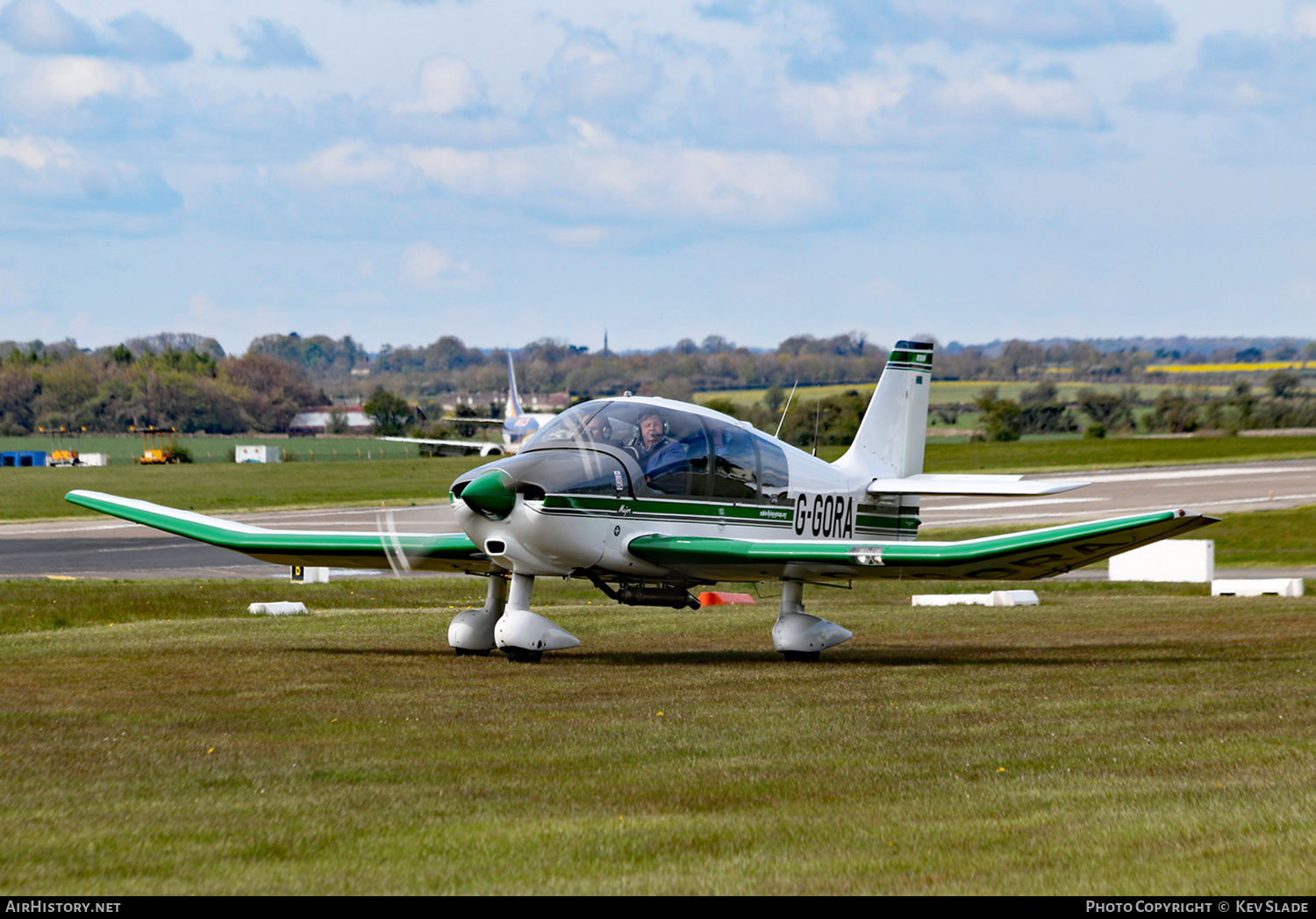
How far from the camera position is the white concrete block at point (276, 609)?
71.6ft

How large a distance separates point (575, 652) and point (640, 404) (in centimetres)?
329

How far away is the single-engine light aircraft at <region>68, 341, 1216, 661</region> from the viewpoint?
47.0ft

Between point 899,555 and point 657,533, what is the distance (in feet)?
8.78

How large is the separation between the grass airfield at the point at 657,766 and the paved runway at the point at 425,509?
17.3m

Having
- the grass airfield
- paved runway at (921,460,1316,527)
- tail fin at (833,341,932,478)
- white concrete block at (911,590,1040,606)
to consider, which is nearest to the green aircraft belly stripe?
the grass airfield

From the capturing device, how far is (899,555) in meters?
14.6

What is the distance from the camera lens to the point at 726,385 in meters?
45.6

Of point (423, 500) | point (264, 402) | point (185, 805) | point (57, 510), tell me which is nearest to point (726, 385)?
point (423, 500)

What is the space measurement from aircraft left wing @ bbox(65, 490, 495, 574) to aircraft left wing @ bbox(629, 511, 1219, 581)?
248 cm

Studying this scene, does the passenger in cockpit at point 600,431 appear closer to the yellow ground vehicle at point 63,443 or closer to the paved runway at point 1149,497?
the paved runway at point 1149,497

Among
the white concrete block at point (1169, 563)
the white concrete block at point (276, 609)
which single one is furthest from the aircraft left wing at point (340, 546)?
the white concrete block at point (1169, 563)

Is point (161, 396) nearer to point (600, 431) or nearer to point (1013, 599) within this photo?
point (1013, 599)

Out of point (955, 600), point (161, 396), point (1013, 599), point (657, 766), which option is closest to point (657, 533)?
point (657, 766)

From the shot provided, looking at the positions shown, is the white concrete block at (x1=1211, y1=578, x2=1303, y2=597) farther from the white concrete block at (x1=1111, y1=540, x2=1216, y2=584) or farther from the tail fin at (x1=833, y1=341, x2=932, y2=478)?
the tail fin at (x1=833, y1=341, x2=932, y2=478)
